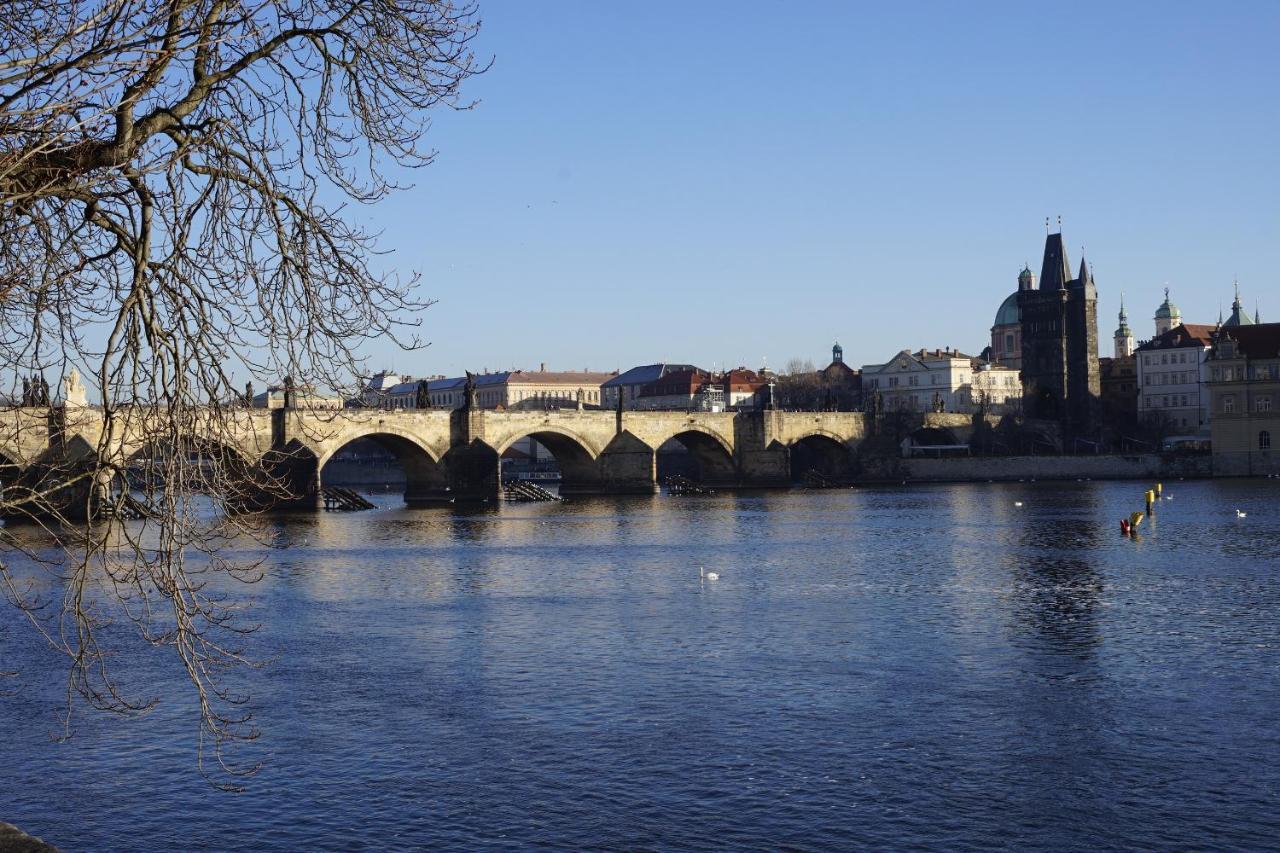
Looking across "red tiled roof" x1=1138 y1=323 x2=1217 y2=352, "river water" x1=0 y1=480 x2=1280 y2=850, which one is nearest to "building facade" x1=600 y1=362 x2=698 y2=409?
"red tiled roof" x1=1138 y1=323 x2=1217 y2=352

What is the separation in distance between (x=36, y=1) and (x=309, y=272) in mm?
1856

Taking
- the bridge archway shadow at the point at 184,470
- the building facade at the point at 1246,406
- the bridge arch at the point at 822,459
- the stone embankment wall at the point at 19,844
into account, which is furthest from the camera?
the bridge arch at the point at 822,459

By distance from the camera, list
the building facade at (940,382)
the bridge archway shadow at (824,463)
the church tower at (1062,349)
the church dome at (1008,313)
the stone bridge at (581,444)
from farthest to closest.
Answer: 1. the church dome at (1008,313)
2. the building facade at (940,382)
3. the church tower at (1062,349)
4. the bridge archway shadow at (824,463)
5. the stone bridge at (581,444)

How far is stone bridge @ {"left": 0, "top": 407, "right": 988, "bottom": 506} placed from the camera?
2323 inches

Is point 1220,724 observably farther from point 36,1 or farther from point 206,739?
point 36,1

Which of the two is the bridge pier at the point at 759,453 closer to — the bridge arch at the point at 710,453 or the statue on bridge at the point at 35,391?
the bridge arch at the point at 710,453

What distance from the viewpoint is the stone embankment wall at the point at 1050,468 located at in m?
88.5

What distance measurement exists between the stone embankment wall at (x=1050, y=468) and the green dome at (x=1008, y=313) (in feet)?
176

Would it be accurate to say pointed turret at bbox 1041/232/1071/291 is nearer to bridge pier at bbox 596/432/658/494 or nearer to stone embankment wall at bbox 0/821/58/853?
bridge pier at bbox 596/432/658/494

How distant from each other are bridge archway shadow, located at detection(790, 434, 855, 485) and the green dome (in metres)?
54.7

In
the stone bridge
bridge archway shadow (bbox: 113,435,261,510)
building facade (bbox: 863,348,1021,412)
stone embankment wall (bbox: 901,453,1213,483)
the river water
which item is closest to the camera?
bridge archway shadow (bbox: 113,435,261,510)

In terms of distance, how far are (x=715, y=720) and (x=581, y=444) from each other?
2304 inches

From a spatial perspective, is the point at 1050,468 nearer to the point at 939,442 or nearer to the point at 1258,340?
the point at 939,442

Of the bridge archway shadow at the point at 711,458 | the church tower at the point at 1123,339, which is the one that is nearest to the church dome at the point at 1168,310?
the church tower at the point at 1123,339
